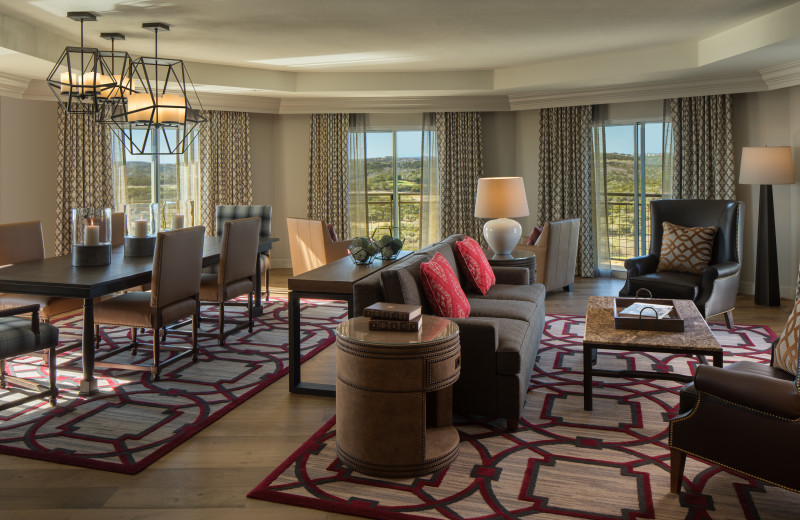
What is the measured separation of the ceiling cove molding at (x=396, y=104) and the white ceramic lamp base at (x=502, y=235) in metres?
3.18

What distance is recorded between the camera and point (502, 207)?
231 inches

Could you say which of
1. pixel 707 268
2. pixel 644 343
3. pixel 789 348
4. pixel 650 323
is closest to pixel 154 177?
pixel 707 268

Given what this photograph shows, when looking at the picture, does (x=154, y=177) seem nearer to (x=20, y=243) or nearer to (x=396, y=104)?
(x=396, y=104)

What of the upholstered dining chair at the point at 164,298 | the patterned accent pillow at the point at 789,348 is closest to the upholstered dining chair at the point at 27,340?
the upholstered dining chair at the point at 164,298

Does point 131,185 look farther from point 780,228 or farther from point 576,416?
point 780,228

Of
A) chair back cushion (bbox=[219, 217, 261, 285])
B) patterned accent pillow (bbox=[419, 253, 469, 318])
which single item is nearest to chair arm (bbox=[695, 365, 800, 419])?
patterned accent pillow (bbox=[419, 253, 469, 318])

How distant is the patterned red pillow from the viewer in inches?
191

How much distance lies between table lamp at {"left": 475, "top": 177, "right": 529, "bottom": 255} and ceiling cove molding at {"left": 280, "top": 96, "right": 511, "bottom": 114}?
9.94ft

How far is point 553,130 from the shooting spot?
8.62 meters

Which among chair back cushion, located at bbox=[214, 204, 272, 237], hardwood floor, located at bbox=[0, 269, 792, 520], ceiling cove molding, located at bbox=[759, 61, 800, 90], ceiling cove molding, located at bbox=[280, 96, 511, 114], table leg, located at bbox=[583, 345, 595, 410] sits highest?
ceiling cove molding, located at bbox=[280, 96, 511, 114]

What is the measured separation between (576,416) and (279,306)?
12.7 ft

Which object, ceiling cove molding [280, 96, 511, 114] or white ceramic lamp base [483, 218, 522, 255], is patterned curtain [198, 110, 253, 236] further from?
white ceramic lamp base [483, 218, 522, 255]

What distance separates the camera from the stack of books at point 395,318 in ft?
10.0

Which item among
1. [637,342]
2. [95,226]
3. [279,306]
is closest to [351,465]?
[637,342]
